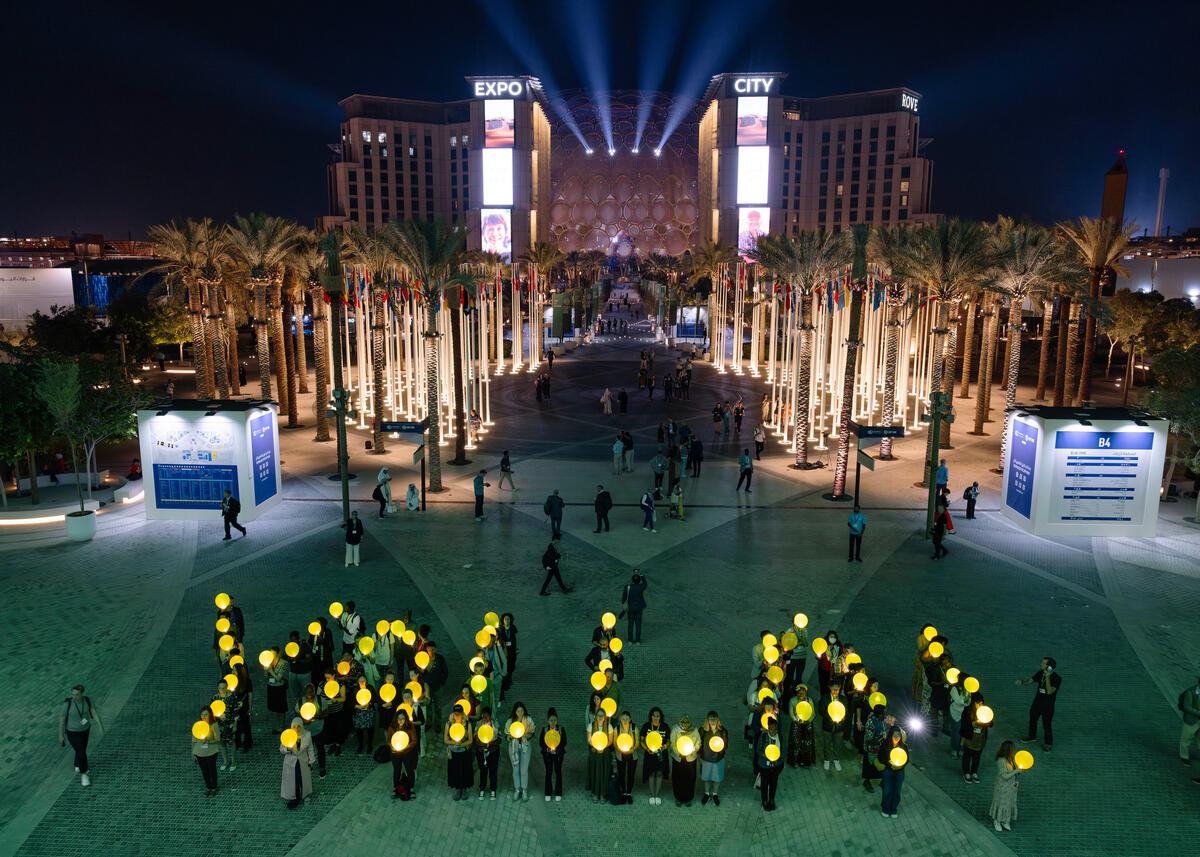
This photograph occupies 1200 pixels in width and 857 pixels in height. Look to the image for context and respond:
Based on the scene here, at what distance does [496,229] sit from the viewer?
123 metres

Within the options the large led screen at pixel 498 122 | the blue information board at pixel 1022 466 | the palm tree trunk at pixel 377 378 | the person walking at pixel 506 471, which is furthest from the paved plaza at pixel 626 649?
the large led screen at pixel 498 122

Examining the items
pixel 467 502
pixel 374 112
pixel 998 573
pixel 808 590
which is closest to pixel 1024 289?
pixel 998 573

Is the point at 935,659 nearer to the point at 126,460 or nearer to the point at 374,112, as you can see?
the point at 126,460

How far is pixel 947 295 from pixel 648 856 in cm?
2120

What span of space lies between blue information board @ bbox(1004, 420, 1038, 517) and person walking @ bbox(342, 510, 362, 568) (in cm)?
1557

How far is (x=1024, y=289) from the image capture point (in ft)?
91.8

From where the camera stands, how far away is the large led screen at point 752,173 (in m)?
116

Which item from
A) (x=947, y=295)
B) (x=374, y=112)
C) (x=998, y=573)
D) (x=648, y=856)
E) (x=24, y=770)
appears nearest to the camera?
(x=648, y=856)

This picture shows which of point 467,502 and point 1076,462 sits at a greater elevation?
point 1076,462

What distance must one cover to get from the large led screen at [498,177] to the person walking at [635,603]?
116 meters

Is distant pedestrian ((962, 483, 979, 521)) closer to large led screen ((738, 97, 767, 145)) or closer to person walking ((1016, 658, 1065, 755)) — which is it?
person walking ((1016, 658, 1065, 755))

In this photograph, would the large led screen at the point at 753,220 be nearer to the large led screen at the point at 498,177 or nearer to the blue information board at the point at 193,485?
the large led screen at the point at 498,177

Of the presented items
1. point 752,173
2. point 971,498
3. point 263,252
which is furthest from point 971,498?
point 752,173

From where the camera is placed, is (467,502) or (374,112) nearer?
(467,502)
